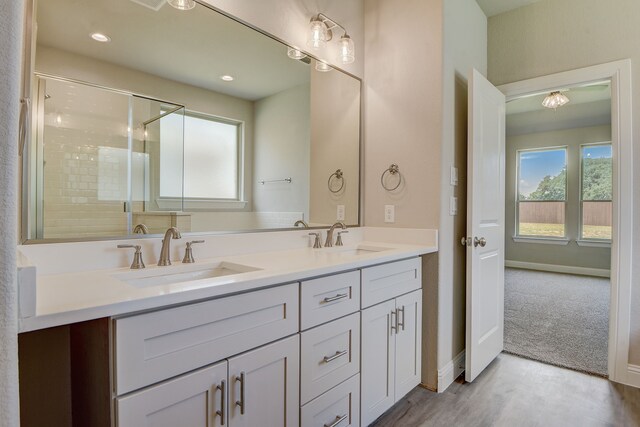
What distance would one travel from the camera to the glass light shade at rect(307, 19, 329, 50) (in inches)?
76.5

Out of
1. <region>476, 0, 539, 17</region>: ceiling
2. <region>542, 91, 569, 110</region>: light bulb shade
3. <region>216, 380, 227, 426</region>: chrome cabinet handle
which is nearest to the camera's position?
<region>216, 380, 227, 426</region>: chrome cabinet handle

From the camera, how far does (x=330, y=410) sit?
4.54 feet

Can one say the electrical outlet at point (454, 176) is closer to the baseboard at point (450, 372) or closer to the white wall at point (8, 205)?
the baseboard at point (450, 372)

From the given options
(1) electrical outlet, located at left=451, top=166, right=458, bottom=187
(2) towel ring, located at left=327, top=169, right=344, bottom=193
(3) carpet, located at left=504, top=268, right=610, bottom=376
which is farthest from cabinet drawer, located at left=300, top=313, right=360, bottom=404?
(3) carpet, located at left=504, top=268, right=610, bottom=376

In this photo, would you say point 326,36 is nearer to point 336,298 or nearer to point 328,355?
point 336,298

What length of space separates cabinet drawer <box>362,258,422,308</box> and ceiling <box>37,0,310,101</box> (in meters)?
1.12

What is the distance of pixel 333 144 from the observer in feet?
7.49

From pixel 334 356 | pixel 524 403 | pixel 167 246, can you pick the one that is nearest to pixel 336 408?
pixel 334 356

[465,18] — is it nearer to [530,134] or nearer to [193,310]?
[193,310]

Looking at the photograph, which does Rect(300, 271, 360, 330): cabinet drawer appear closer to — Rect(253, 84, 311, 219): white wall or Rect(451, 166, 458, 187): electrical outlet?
Rect(253, 84, 311, 219): white wall

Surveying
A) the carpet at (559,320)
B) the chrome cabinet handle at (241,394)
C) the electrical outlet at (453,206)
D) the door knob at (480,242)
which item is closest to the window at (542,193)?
the carpet at (559,320)

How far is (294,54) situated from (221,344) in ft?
5.35

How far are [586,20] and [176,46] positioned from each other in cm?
260

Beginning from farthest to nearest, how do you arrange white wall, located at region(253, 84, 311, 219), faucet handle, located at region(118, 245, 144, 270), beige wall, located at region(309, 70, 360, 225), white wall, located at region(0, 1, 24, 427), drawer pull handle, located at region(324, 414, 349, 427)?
beige wall, located at region(309, 70, 360, 225), white wall, located at region(253, 84, 311, 219), drawer pull handle, located at region(324, 414, 349, 427), faucet handle, located at region(118, 245, 144, 270), white wall, located at region(0, 1, 24, 427)
